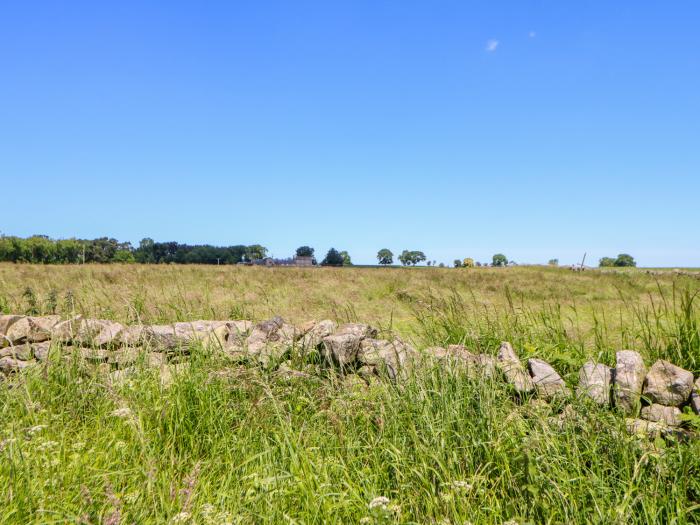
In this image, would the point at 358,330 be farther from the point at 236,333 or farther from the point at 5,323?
the point at 5,323

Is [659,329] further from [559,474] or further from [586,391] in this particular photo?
[559,474]

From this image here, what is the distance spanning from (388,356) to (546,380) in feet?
4.78

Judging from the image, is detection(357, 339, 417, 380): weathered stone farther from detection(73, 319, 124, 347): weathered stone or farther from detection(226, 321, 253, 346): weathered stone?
detection(73, 319, 124, 347): weathered stone

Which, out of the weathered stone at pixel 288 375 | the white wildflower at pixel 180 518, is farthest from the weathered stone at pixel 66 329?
the white wildflower at pixel 180 518

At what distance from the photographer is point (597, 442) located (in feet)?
10.3

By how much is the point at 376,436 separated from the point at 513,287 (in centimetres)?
1461

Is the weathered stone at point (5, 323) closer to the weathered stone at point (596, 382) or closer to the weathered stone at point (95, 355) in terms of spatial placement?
the weathered stone at point (95, 355)

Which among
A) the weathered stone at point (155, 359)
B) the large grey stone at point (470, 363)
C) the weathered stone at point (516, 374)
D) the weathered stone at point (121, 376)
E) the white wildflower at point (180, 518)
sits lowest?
the white wildflower at point (180, 518)

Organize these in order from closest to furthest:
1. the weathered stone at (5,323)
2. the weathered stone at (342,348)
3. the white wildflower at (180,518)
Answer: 1. the white wildflower at (180,518)
2. the weathered stone at (342,348)
3. the weathered stone at (5,323)

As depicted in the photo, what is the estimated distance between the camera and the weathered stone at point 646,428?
326 centimetres

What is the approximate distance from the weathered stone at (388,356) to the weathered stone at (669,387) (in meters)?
2.08

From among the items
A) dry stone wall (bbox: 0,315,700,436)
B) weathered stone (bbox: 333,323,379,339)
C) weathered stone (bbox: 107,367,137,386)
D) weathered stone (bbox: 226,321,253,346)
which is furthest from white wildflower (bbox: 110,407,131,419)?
weathered stone (bbox: 333,323,379,339)

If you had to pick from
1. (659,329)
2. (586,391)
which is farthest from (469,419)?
(659,329)

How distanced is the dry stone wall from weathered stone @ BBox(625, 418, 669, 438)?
0.03 ft
